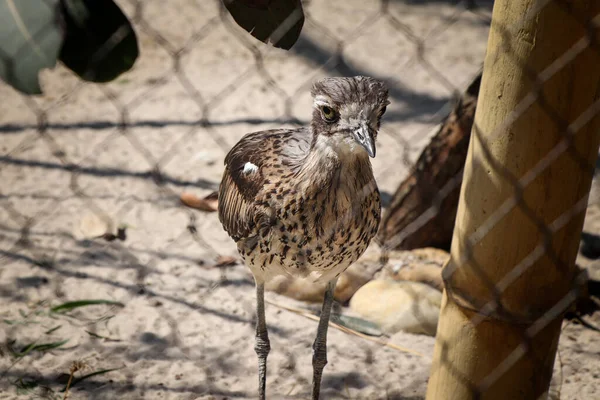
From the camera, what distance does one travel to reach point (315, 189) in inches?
74.4

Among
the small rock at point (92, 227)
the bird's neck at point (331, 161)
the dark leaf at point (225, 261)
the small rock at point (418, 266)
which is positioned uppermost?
the small rock at point (418, 266)

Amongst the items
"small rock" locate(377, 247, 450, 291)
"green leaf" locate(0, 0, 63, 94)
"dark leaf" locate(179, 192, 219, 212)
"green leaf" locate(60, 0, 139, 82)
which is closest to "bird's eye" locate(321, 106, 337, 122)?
"green leaf" locate(60, 0, 139, 82)

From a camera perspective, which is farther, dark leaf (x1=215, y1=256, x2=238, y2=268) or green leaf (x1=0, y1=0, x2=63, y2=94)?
dark leaf (x1=215, y1=256, x2=238, y2=268)

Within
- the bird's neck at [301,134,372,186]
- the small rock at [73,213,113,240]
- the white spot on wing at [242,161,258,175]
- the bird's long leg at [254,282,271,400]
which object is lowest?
the bird's long leg at [254,282,271,400]

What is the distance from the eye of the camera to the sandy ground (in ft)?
7.97

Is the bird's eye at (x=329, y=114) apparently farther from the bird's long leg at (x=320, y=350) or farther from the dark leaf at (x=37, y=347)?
the dark leaf at (x=37, y=347)

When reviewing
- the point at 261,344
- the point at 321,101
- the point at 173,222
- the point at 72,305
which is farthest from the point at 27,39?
the point at 173,222

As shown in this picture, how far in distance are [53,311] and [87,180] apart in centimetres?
104

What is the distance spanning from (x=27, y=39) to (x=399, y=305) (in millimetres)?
1722

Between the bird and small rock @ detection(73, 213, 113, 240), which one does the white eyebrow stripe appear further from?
small rock @ detection(73, 213, 113, 240)

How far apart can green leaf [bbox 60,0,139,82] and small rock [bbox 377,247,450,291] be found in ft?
5.41

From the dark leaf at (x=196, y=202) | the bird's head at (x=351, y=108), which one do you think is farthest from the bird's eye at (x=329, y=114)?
the dark leaf at (x=196, y=202)

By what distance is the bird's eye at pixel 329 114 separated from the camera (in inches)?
69.5

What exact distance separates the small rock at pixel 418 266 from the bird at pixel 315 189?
2.58 feet
